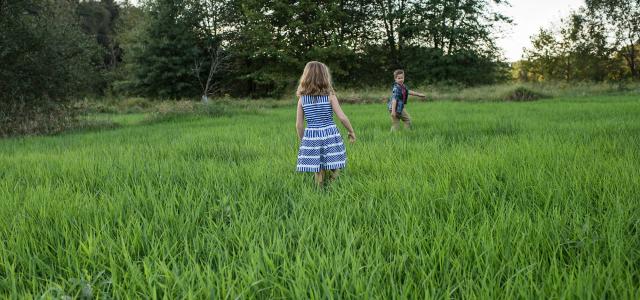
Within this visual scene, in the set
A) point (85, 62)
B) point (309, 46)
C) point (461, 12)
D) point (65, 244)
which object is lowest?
point (65, 244)

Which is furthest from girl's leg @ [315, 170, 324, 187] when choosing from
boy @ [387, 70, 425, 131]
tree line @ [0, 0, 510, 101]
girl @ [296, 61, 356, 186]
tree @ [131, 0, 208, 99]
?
tree @ [131, 0, 208, 99]

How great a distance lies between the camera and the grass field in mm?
1854

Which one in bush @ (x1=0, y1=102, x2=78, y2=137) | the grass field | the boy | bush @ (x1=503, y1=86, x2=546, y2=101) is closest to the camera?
the grass field

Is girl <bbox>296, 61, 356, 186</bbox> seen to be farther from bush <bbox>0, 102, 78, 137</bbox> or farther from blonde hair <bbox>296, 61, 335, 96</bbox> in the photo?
bush <bbox>0, 102, 78, 137</bbox>

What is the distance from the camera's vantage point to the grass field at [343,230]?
1854mm

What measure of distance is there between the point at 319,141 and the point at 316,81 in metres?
0.61

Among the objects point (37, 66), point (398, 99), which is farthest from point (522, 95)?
point (37, 66)

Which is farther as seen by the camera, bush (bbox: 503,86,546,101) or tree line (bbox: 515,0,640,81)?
tree line (bbox: 515,0,640,81)

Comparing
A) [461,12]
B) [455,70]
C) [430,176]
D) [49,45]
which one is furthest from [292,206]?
[461,12]

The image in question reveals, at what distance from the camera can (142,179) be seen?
14.1 ft

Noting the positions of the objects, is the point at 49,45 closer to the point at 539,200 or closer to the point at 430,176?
the point at 430,176

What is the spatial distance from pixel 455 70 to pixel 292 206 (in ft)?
126

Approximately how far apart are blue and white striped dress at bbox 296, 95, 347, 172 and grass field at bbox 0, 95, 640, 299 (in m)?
0.20

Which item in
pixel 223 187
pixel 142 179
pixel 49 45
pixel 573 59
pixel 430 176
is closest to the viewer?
pixel 223 187
